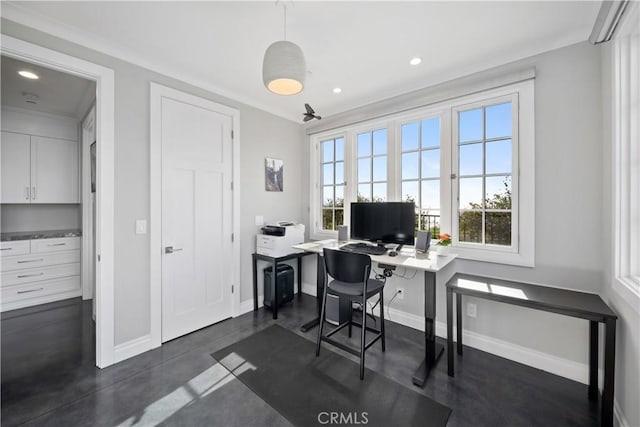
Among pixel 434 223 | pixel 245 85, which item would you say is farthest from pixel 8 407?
pixel 434 223

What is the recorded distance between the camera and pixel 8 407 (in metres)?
1.67

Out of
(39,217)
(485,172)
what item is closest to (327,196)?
(485,172)

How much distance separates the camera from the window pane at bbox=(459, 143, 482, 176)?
2.47 m

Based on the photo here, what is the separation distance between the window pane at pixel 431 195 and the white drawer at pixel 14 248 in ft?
17.0

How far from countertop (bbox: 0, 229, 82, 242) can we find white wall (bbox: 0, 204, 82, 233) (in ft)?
0.36

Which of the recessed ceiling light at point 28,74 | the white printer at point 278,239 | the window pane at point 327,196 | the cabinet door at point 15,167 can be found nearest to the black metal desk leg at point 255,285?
the white printer at point 278,239

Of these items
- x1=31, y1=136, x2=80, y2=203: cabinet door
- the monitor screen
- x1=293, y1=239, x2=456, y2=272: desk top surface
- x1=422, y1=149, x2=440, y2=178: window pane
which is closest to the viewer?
x1=293, y1=239, x2=456, y2=272: desk top surface

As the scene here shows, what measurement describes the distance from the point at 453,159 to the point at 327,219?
6.15 feet

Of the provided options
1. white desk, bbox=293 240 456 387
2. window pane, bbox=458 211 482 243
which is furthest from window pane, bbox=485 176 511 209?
white desk, bbox=293 240 456 387

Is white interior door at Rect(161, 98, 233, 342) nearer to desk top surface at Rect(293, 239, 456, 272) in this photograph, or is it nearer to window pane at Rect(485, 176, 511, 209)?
desk top surface at Rect(293, 239, 456, 272)

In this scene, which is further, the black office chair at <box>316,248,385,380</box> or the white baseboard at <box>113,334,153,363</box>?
the white baseboard at <box>113,334,153,363</box>

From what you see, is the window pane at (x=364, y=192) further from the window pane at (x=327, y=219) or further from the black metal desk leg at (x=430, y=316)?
the black metal desk leg at (x=430, y=316)

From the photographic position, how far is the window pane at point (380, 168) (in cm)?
315

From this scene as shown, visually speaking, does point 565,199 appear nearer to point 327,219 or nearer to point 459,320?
point 459,320
